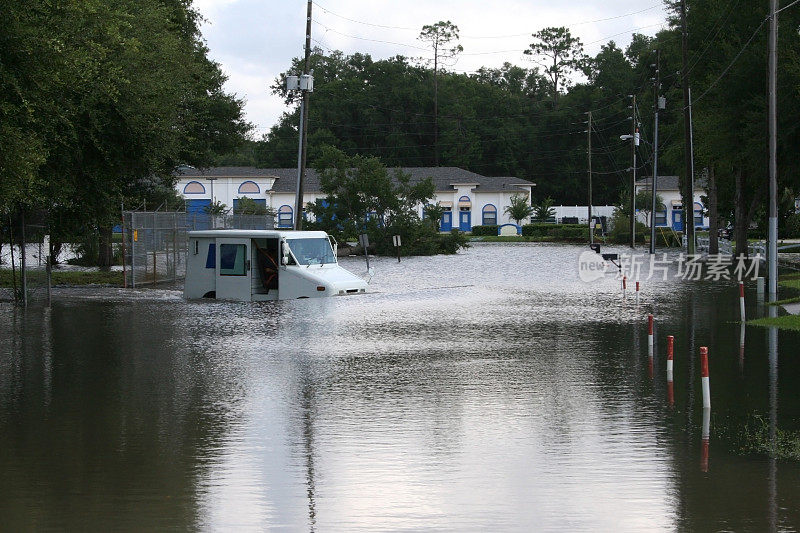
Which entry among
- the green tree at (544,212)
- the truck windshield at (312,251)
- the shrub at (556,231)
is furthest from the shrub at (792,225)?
the truck windshield at (312,251)

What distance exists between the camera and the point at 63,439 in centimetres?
1010

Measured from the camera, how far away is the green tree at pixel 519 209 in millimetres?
93062

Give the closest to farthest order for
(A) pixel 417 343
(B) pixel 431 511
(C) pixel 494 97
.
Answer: (B) pixel 431 511 < (A) pixel 417 343 < (C) pixel 494 97

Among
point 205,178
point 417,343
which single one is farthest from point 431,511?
point 205,178

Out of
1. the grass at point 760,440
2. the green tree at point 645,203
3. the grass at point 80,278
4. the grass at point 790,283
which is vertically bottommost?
the grass at point 760,440

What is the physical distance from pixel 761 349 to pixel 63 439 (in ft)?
36.9

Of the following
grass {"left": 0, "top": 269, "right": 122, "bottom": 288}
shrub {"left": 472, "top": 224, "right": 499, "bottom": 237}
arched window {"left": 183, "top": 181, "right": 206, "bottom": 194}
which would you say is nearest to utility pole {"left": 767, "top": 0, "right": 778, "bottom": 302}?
grass {"left": 0, "top": 269, "right": 122, "bottom": 288}

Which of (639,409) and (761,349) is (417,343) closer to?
(761,349)

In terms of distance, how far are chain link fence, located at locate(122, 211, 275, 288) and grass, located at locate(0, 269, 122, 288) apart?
35.5 inches

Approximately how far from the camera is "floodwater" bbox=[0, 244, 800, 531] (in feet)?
24.7

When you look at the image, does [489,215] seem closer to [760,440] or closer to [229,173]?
[229,173]

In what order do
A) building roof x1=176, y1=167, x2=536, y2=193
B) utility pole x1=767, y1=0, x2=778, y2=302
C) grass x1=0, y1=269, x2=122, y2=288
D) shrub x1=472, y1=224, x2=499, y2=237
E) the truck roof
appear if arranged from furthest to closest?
shrub x1=472, y1=224, x2=499, y2=237 → building roof x1=176, y1=167, x2=536, y2=193 → grass x1=0, y1=269, x2=122, y2=288 → the truck roof → utility pole x1=767, y1=0, x2=778, y2=302

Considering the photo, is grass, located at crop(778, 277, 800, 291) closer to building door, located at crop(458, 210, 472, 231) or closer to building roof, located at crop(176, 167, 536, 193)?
building roof, located at crop(176, 167, 536, 193)

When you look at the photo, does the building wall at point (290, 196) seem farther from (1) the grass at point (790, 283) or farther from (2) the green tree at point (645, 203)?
(1) the grass at point (790, 283)
